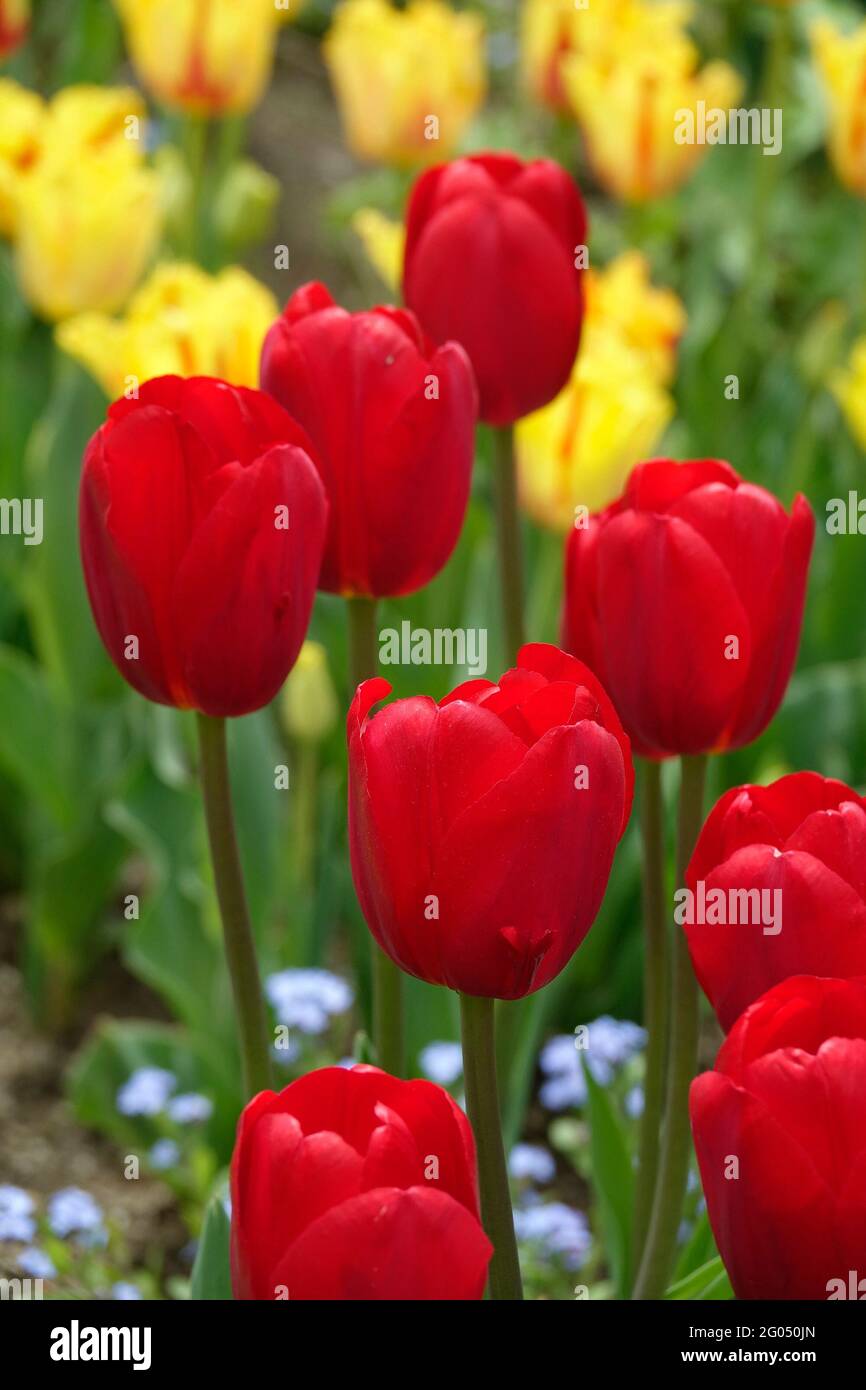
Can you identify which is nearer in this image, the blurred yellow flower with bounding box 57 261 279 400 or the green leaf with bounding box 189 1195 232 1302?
the green leaf with bounding box 189 1195 232 1302

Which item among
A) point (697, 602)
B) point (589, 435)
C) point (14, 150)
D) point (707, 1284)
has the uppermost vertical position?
point (14, 150)

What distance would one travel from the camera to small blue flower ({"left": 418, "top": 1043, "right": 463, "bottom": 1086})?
1.41 metres

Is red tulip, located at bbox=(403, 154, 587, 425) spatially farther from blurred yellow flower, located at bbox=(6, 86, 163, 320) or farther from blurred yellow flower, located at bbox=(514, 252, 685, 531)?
blurred yellow flower, located at bbox=(6, 86, 163, 320)

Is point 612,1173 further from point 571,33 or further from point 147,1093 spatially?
point 571,33

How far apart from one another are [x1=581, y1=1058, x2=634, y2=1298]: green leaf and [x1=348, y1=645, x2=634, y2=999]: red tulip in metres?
0.49

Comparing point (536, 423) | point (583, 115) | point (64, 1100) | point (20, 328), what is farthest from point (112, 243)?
point (64, 1100)

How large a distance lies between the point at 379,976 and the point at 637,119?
1.63 meters

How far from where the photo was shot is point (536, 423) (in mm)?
1646

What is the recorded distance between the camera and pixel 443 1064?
4.64 feet

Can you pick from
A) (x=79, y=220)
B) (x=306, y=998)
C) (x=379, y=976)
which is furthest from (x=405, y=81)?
(x=379, y=976)

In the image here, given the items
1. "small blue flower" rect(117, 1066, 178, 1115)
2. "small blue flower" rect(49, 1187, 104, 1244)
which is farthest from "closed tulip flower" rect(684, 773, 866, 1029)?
"small blue flower" rect(117, 1066, 178, 1115)

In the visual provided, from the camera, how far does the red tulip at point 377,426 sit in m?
0.87

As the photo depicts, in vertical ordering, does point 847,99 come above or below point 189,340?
above

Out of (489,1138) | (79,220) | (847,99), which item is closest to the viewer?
(489,1138)
